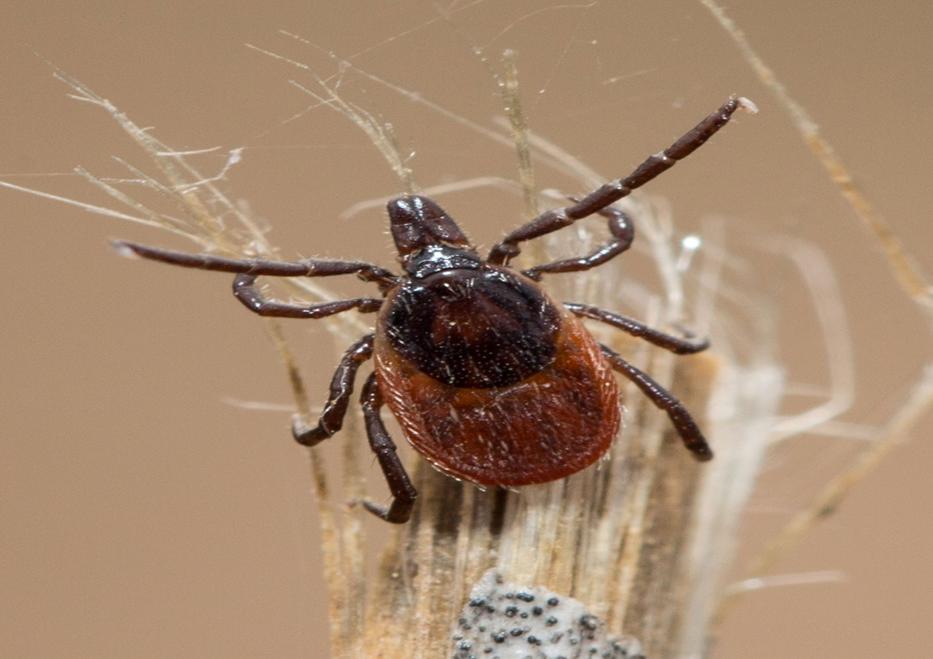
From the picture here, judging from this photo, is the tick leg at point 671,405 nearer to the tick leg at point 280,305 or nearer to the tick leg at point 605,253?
the tick leg at point 605,253

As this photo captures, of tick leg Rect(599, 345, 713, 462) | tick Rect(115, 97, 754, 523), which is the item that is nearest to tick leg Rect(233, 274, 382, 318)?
tick Rect(115, 97, 754, 523)

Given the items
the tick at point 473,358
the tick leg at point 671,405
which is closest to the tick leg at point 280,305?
the tick at point 473,358

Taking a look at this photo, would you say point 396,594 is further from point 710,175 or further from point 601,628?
point 710,175

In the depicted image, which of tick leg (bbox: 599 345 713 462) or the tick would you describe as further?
tick leg (bbox: 599 345 713 462)

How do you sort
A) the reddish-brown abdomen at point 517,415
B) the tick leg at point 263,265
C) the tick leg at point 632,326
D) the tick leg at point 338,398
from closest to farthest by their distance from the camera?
1. the tick leg at point 263,265
2. the reddish-brown abdomen at point 517,415
3. the tick leg at point 338,398
4. the tick leg at point 632,326

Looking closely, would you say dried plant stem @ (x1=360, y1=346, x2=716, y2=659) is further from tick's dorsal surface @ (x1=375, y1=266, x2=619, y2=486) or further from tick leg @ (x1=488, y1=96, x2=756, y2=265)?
tick leg @ (x1=488, y1=96, x2=756, y2=265)

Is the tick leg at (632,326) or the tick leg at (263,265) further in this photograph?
the tick leg at (632,326)

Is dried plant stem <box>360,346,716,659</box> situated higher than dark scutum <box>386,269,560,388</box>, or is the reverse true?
dark scutum <box>386,269,560,388</box>
